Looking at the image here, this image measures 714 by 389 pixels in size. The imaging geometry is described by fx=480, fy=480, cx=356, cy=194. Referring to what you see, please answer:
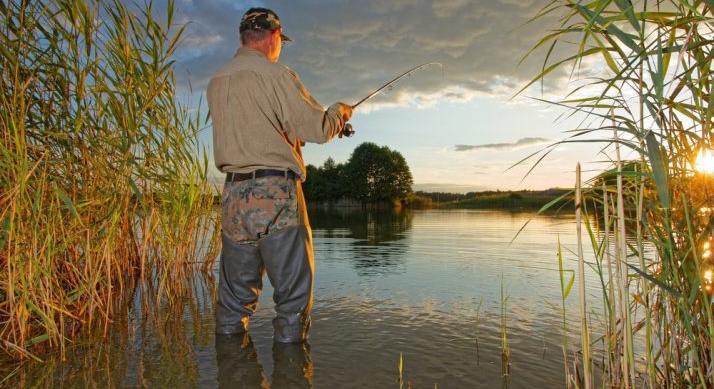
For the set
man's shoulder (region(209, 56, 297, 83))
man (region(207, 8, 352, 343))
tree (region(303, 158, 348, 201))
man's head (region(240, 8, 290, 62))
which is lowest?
man (region(207, 8, 352, 343))

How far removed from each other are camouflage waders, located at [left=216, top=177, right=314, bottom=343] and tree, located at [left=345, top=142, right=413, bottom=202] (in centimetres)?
5623

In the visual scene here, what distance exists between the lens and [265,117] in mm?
3490

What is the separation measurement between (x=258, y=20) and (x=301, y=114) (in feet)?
2.74

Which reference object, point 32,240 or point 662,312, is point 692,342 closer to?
point 662,312

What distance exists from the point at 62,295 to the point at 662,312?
4.01 meters

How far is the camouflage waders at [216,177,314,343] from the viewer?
3.44 metres

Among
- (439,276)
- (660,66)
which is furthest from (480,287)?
(660,66)

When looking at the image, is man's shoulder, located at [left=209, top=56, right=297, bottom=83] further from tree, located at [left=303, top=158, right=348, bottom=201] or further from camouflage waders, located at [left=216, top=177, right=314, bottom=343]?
tree, located at [left=303, top=158, right=348, bottom=201]

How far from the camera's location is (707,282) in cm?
215

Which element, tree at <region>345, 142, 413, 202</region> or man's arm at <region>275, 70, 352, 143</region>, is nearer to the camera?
man's arm at <region>275, 70, 352, 143</region>

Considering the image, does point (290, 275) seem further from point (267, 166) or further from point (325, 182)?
point (325, 182)

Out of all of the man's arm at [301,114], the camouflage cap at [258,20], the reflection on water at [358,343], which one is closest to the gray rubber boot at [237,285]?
the reflection on water at [358,343]

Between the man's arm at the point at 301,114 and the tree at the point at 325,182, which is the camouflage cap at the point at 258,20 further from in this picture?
the tree at the point at 325,182

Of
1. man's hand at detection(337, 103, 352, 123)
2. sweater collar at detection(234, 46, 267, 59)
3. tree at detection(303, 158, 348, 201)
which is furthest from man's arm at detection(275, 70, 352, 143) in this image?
tree at detection(303, 158, 348, 201)
